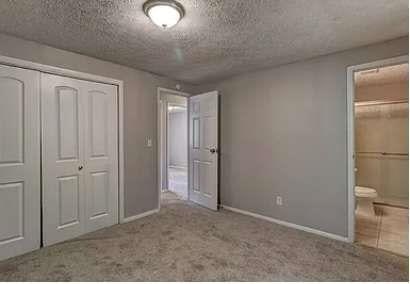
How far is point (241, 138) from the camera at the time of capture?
3725mm

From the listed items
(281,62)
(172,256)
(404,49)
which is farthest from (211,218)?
(404,49)

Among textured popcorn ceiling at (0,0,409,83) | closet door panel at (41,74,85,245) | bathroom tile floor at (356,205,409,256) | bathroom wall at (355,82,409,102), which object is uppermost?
textured popcorn ceiling at (0,0,409,83)

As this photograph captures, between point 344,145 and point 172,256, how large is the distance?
7.40ft

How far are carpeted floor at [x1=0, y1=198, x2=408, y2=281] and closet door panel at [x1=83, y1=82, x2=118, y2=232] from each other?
23 centimetres

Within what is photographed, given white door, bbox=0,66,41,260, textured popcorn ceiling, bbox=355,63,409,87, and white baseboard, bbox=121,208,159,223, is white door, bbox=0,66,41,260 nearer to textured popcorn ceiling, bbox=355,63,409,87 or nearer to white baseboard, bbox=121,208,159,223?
white baseboard, bbox=121,208,159,223

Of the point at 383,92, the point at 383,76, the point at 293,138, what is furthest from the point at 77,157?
the point at 383,92

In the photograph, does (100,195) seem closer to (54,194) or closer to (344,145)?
(54,194)

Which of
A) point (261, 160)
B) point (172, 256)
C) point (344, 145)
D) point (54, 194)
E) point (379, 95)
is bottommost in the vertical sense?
point (172, 256)

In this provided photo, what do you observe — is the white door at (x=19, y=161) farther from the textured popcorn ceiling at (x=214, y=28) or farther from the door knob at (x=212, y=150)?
the door knob at (x=212, y=150)

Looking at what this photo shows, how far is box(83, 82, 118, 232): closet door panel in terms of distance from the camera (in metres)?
2.94

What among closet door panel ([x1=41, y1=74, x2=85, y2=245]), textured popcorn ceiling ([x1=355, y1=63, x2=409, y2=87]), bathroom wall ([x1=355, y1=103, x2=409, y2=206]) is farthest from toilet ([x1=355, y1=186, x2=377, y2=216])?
closet door panel ([x1=41, y1=74, x2=85, y2=245])

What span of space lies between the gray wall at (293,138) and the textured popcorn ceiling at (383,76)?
0.94m

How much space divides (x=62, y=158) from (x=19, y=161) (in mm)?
405

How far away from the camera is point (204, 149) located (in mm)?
4082
